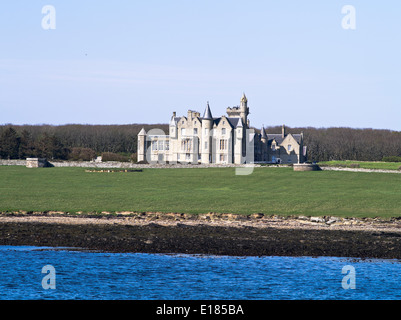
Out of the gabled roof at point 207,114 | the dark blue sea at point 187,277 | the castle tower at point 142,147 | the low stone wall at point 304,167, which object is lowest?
the dark blue sea at point 187,277

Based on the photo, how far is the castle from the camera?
315 ft

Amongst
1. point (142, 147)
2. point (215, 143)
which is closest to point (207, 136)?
point (215, 143)

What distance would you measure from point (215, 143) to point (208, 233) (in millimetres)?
64011

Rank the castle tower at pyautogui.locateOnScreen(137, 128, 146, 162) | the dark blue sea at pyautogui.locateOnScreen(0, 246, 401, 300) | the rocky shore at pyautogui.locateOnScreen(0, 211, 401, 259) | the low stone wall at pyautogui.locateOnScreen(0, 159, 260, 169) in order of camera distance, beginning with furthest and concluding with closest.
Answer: the castle tower at pyautogui.locateOnScreen(137, 128, 146, 162)
the low stone wall at pyautogui.locateOnScreen(0, 159, 260, 169)
the rocky shore at pyautogui.locateOnScreen(0, 211, 401, 259)
the dark blue sea at pyautogui.locateOnScreen(0, 246, 401, 300)

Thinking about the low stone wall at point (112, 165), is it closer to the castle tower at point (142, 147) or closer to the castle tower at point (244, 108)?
the castle tower at point (244, 108)

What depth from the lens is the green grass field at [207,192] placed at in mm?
41812

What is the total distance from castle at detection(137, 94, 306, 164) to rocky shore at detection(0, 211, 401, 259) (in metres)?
57.3

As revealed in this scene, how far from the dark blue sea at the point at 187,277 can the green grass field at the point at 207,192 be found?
1282cm

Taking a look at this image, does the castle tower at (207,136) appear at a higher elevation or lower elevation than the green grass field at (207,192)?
higher

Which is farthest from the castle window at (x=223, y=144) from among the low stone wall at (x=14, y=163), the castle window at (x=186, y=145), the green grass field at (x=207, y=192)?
the low stone wall at (x=14, y=163)

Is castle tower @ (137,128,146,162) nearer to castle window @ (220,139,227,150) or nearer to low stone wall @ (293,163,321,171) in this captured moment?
castle window @ (220,139,227,150)

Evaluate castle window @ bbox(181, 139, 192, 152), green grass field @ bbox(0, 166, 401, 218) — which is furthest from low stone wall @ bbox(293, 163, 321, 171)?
castle window @ bbox(181, 139, 192, 152)
